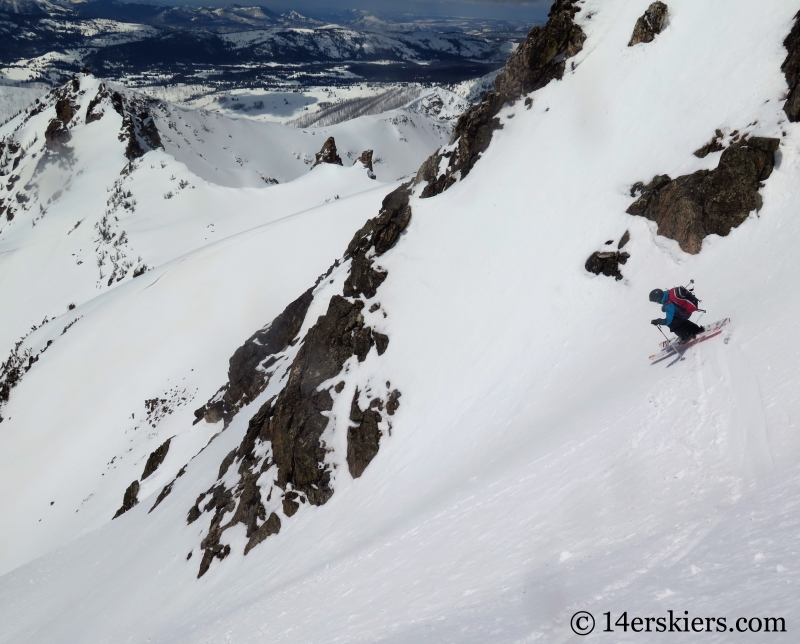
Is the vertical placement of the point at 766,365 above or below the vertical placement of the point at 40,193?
below

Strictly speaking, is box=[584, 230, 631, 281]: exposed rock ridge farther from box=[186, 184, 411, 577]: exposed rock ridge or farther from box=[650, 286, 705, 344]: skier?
box=[186, 184, 411, 577]: exposed rock ridge

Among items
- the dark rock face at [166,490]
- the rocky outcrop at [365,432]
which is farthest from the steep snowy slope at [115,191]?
the rocky outcrop at [365,432]

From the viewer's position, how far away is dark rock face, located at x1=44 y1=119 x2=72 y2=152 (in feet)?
310

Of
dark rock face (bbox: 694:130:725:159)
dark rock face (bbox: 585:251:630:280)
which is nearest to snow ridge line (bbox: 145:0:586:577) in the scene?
dark rock face (bbox: 585:251:630:280)

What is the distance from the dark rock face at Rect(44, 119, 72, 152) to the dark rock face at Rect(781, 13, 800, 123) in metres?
111

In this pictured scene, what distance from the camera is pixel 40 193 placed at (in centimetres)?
9262

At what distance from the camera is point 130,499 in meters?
28.6

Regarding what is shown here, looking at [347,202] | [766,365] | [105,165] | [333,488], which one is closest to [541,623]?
[766,365]

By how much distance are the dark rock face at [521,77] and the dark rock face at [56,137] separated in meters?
96.7

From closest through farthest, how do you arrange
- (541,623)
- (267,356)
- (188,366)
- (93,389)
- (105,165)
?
(541,623) < (267,356) < (188,366) < (93,389) < (105,165)

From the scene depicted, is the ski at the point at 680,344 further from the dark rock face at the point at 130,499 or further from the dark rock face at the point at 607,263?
the dark rock face at the point at 130,499

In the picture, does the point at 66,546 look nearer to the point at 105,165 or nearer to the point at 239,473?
the point at 239,473

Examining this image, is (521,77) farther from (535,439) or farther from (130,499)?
(130,499)

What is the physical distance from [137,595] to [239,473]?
5.62 m
